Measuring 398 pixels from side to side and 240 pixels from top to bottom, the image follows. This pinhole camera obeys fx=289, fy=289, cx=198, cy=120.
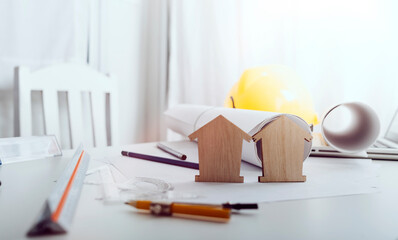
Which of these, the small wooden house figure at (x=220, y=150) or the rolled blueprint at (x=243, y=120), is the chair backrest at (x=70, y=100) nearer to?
the rolled blueprint at (x=243, y=120)

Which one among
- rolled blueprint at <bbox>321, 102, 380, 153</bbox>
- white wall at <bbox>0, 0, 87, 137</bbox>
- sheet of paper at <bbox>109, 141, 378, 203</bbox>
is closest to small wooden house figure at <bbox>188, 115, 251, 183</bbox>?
sheet of paper at <bbox>109, 141, 378, 203</bbox>

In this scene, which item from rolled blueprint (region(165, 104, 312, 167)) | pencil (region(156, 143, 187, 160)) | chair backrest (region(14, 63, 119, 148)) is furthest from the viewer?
chair backrest (region(14, 63, 119, 148))

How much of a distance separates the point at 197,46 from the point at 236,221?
1.19 metres

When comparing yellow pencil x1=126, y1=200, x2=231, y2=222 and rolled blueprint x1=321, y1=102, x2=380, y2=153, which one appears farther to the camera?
rolled blueprint x1=321, y1=102, x2=380, y2=153

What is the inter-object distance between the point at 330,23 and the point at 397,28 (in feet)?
0.64

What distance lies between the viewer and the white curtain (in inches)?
35.9

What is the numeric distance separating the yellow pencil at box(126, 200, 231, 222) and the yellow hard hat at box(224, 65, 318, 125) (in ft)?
1.39

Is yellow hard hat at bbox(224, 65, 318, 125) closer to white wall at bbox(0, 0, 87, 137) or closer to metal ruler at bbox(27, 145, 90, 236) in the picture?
metal ruler at bbox(27, 145, 90, 236)

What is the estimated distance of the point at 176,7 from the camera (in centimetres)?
150

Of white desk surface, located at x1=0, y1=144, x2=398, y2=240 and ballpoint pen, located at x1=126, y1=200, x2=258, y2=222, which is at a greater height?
ballpoint pen, located at x1=126, y1=200, x2=258, y2=222

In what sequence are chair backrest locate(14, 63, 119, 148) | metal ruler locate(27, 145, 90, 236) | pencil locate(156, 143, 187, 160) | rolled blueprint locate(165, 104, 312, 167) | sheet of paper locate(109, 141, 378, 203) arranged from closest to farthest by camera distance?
metal ruler locate(27, 145, 90, 236) < sheet of paper locate(109, 141, 378, 203) < rolled blueprint locate(165, 104, 312, 167) < pencil locate(156, 143, 187, 160) < chair backrest locate(14, 63, 119, 148)

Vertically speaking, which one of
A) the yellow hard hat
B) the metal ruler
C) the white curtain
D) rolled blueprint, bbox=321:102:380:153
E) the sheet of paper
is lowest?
the sheet of paper

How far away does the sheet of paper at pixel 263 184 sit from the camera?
1.29ft

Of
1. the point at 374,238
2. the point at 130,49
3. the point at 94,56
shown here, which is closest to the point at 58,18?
the point at 94,56
